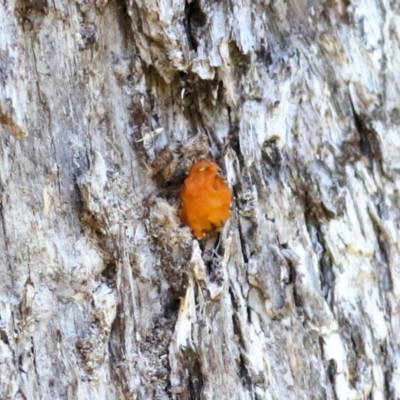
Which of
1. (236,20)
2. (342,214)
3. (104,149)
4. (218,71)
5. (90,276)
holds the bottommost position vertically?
(90,276)

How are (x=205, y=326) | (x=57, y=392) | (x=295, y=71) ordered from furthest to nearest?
(x=295, y=71)
(x=205, y=326)
(x=57, y=392)

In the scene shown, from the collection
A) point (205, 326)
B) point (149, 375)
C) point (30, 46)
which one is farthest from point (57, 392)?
point (30, 46)

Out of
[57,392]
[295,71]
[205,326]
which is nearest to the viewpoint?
[57,392]

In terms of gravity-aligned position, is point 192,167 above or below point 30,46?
below

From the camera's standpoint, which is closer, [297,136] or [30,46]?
[30,46]

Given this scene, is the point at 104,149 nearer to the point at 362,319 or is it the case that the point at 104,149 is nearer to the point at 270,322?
the point at 270,322
